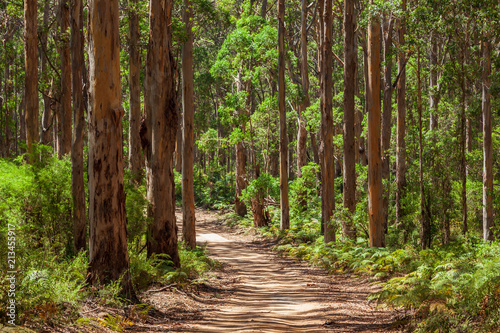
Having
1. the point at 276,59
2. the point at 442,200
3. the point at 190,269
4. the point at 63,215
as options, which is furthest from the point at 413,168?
the point at 63,215

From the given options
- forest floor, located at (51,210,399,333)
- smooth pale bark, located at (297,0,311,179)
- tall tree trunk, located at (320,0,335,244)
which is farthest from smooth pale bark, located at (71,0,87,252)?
smooth pale bark, located at (297,0,311,179)

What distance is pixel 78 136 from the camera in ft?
33.7

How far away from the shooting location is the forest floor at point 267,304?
716 cm

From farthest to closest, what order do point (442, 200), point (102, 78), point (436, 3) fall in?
point (442, 200) → point (436, 3) → point (102, 78)

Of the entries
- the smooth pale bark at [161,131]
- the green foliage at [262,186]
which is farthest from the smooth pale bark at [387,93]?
the smooth pale bark at [161,131]

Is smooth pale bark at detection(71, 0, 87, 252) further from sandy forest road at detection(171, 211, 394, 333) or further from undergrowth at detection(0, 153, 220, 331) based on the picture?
sandy forest road at detection(171, 211, 394, 333)

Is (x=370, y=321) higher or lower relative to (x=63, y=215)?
lower

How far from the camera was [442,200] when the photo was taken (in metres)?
15.3

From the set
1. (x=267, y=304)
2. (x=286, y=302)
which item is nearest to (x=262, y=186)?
(x=286, y=302)

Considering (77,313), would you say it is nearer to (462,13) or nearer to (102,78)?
(102,78)

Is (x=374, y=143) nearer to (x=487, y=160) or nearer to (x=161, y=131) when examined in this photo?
(x=487, y=160)

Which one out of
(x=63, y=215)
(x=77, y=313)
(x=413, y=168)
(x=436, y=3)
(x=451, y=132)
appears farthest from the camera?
(x=451, y=132)

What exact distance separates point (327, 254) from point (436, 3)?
856 centimetres

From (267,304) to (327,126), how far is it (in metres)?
8.64
